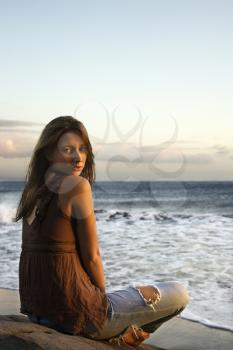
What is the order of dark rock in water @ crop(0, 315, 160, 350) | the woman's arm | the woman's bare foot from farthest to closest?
1. the woman's bare foot
2. the woman's arm
3. dark rock in water @ crop(0, 315, 160, 350)

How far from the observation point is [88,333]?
2748mm

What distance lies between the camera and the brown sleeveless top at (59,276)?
2.69 metres

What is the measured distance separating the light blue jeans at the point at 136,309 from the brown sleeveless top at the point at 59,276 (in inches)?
1.9

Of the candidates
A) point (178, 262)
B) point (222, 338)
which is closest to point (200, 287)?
point (178, 262)

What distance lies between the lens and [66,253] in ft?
8.89

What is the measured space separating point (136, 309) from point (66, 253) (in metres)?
0.50

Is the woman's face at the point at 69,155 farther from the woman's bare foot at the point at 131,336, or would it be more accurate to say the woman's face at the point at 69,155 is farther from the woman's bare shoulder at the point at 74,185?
the woman's bare foot at the point at 131,336

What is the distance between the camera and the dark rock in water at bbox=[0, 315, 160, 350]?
7.97 ft

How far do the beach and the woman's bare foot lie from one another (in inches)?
25.9

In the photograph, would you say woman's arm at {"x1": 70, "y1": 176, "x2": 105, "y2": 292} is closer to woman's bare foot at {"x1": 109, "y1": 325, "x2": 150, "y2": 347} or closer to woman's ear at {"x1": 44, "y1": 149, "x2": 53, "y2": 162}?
woman's ear at {"x1": 44, "y1": 149, "x2": 53, "y2": 162}

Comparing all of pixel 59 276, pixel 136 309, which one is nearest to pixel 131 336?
pixel 136 309

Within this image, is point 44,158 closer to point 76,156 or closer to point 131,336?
point 76,156

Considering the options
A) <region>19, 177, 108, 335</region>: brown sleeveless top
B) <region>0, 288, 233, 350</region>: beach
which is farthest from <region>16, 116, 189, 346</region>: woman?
<region>0, 288, 233, 350</region>: beach

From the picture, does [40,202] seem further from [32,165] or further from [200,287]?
[200,287]
